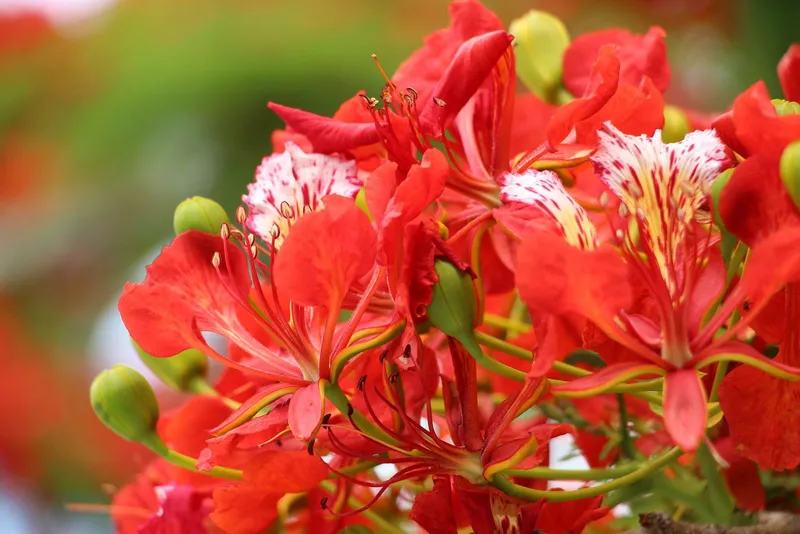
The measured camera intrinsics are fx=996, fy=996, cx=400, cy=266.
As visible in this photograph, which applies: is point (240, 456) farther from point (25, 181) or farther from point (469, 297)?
point (25, 181)

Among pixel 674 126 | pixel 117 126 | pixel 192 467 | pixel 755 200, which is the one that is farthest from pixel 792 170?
pixel 117 126

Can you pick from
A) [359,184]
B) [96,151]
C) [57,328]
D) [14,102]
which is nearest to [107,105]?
[96,151]

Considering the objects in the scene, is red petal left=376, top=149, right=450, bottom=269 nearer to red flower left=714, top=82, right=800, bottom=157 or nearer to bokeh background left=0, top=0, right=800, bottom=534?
red flower left=714, top=82, right=800, bottom=157

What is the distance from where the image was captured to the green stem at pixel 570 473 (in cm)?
30

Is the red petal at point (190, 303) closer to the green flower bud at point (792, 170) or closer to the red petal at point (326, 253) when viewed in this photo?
the red petal at point (326, 253)

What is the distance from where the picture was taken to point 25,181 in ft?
5.02

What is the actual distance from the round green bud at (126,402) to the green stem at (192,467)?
0.05 feet

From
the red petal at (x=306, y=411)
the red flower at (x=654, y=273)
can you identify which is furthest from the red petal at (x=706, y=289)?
the red petal at (x=306, y=411)

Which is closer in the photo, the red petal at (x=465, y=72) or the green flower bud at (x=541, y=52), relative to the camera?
the red petal at (x=465, y=72)

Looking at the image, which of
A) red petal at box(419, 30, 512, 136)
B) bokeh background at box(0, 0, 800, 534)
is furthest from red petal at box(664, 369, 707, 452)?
bokeh background at box(0, 0, 800, 534)

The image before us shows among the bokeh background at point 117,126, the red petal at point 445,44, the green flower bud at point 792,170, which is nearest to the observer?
the green flower bud at point 792,170

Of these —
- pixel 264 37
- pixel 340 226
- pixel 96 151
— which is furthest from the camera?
pixel 96 151

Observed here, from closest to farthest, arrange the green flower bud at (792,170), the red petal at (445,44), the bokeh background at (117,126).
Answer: the green flower bud at (792,170), the red petal at (445,44), the bokeh background at (117,126)

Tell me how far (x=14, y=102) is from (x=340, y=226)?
140cm
